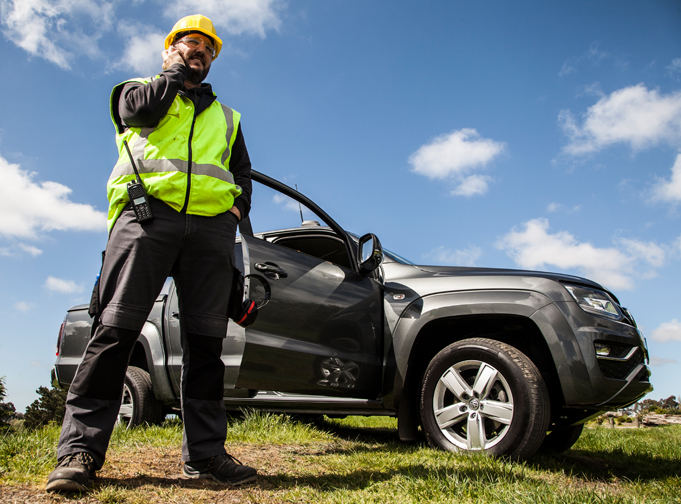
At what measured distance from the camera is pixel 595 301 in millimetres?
2809

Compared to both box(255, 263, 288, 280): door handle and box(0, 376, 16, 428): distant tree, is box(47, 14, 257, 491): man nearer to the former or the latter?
box(255, 263, 288, 280): door handle

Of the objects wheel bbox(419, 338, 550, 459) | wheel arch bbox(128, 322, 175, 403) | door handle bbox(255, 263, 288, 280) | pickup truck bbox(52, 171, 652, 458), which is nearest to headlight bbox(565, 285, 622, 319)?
pickup truck bbox(52, 171, 652, 458)

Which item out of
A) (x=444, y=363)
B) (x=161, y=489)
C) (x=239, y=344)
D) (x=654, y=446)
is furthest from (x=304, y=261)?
(x=654, y=446)

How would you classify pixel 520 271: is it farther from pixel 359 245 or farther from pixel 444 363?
pixel 359 245

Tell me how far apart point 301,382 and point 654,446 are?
10.4 feet

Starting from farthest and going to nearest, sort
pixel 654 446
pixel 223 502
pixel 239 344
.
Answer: pixel 654 446
pixel 239 344
pixel 223 502

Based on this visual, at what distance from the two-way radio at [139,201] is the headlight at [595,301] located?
7.54ft

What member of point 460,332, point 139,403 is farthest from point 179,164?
point 139,403

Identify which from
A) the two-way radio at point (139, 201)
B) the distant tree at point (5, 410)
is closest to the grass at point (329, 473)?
the two-way radio at point (139, 201)

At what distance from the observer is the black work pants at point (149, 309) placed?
6.24ft

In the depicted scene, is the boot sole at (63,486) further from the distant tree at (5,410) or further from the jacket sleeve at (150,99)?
the distant tree at (5,410)

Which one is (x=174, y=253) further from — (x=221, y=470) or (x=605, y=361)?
(x=605, y=361)

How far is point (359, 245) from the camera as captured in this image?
3.48 meters

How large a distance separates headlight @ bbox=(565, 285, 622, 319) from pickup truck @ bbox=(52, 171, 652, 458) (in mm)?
11
